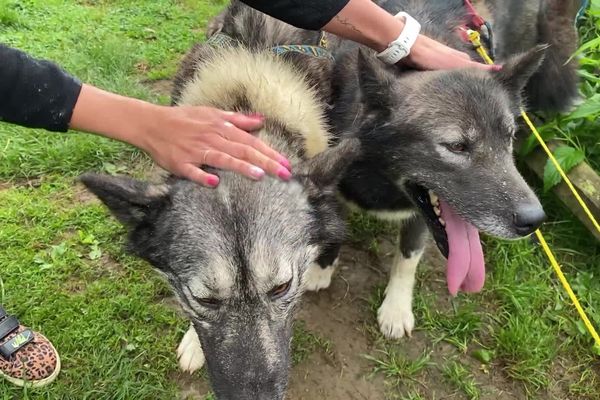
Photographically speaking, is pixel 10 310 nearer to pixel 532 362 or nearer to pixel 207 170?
pixel 207 170

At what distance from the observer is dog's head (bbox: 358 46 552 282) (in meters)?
2.43

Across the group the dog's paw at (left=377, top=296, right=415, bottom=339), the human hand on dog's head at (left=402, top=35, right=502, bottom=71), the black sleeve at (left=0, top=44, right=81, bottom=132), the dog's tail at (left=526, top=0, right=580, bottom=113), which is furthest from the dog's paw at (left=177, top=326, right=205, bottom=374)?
the dog's tail at (left=526, top=0, right=580, bottom=113)

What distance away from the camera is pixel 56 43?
518cm

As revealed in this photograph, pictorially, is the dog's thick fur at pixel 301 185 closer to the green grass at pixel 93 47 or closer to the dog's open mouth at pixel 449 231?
the dog's open mouth at pixel 449 231

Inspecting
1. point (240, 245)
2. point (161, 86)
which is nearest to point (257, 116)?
point (240, 245)

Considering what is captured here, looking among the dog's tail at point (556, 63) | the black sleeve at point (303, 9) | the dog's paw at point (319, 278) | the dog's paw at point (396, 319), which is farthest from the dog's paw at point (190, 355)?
the dog's tail at point (556, 63)

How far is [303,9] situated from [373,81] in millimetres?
469

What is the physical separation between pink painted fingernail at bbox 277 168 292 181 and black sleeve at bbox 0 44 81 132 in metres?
0.89

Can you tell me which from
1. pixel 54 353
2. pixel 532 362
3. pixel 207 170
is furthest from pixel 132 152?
pixel 532 362

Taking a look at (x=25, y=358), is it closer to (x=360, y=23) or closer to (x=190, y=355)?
(x=190, y=355)

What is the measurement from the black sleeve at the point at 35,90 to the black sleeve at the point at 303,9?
900mm

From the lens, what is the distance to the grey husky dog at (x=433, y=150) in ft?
8.05

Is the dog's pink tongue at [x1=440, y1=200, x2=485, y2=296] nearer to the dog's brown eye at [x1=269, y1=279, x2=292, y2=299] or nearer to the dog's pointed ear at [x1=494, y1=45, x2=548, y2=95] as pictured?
the dog's pointed ear at [x1=494, y1=45, x2=548, y2=95]

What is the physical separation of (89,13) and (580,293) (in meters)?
5.18
